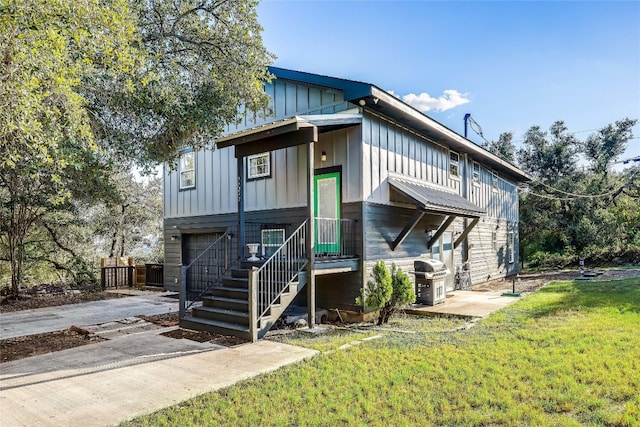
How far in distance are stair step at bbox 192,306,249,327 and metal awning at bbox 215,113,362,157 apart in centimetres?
313

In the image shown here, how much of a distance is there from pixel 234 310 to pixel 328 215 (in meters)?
3.05

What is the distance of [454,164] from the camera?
40.4 ft

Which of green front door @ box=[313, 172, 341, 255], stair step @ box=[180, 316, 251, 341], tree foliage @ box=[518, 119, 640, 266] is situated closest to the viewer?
stair step @ box=[180, 316, 251, 341]

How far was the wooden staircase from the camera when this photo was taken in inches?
248

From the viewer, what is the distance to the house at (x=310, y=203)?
7094 millimetres

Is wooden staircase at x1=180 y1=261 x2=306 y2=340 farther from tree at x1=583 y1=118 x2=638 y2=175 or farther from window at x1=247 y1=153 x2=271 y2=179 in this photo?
tree at x1=583 y1=118 x2=638 y2=175

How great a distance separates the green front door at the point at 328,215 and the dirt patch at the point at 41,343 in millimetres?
4392

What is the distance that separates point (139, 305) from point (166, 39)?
6.49 metres

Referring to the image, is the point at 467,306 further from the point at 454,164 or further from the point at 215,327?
the point at 215,327

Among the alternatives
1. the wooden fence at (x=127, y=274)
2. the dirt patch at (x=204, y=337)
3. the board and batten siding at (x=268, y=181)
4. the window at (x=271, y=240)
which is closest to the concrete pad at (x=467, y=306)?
the board and batten siding at (x=268, y=181)

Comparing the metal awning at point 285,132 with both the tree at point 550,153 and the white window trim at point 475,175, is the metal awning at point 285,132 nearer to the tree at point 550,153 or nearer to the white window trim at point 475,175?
the white window trim at point 475,175

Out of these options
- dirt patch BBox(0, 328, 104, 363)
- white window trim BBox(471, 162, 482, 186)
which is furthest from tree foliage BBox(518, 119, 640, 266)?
dirt patch BBox(0, 328, 104, 363)

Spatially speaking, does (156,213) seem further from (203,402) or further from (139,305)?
(203,402)

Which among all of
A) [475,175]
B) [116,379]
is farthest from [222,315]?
[475,175]
